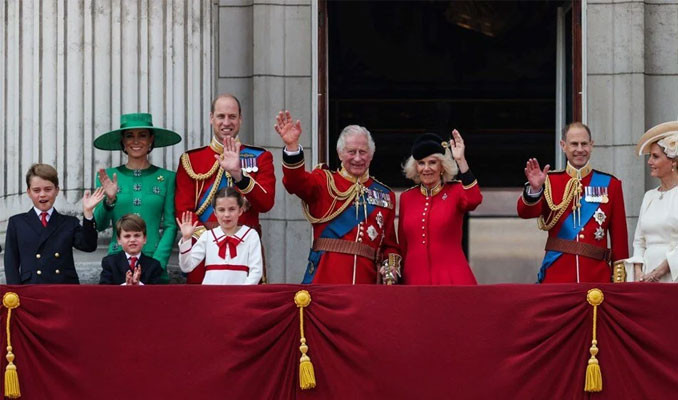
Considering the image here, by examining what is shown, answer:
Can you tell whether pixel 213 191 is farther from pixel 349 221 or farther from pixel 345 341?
pixel 345 341

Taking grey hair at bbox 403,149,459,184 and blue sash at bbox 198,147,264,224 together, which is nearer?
grey hair at bbox 403,149,459,184

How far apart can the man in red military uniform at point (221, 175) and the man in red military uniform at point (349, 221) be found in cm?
26

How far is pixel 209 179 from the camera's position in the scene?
10.8 metres

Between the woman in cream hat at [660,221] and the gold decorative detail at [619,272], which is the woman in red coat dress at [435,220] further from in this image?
the woman in cream hat at [660,221]

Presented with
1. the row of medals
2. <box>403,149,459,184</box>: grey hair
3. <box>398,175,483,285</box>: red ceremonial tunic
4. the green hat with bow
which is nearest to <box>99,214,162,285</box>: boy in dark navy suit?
the green hat with bow

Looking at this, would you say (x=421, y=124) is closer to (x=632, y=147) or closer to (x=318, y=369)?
(x=632, y=147)

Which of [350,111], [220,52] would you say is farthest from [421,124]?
[220,52]

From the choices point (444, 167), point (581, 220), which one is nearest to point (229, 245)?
point (444, 167)

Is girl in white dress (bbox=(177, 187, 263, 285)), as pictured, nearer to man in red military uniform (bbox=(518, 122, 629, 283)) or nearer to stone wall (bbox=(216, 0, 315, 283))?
man in red military uniform (bbox=(518, 122, 629, 283))

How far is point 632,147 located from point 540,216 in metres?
1.80

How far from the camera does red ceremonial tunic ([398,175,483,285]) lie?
10453mm

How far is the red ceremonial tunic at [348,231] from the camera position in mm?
10500

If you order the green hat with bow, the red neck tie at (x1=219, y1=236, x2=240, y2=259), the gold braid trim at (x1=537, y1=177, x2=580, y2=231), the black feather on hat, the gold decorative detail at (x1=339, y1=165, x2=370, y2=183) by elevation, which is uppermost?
the green hat with bow

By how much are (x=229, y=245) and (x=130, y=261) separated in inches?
26.2
